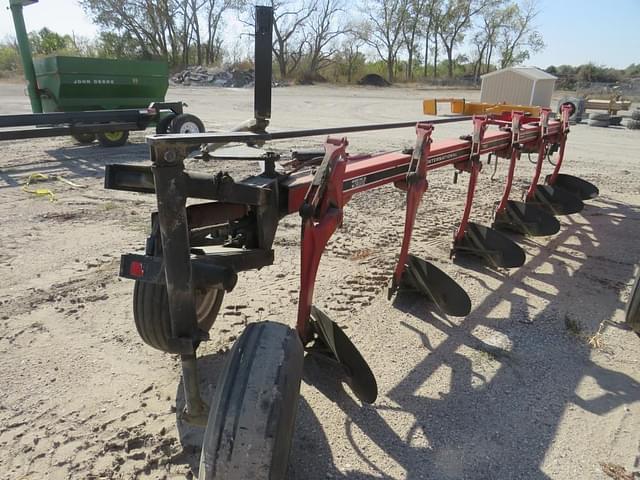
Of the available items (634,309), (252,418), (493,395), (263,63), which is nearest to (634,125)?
(634,309)

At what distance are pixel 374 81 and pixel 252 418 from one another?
41.1 meters

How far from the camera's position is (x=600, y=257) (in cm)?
474

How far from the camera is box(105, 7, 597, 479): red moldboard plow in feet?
5.04

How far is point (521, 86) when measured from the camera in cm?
857

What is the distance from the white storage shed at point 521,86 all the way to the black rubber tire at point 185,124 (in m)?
5.28

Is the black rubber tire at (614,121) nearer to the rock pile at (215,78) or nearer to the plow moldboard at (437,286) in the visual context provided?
the plow moldboard at (437,286)

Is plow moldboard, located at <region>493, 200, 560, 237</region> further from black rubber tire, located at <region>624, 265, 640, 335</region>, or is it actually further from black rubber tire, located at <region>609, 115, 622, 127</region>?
black rubber tire, located at <region>609, 115, 622, 127</region>

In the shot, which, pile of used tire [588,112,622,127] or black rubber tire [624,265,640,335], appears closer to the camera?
black rubber tire [624,265,640,335]

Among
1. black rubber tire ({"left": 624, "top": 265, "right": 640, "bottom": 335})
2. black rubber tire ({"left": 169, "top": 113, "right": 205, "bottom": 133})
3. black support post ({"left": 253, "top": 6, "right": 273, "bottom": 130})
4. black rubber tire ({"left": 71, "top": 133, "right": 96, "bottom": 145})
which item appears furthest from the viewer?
black rubber tire ({"left": 71, "top": 133, "right": 96, "bottom": 145})

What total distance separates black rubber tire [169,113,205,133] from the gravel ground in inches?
138

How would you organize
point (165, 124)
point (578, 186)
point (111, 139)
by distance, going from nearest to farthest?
1. point (578, 186)
2. point (165, 124)
3. point (111, 139)

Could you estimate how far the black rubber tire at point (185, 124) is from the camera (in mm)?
8676

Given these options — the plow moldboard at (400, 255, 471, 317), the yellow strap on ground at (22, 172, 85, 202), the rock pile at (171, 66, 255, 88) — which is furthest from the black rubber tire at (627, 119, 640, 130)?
the rock pile at (171, 66, 255, 88)

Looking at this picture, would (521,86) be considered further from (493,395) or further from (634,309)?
(493,395)
